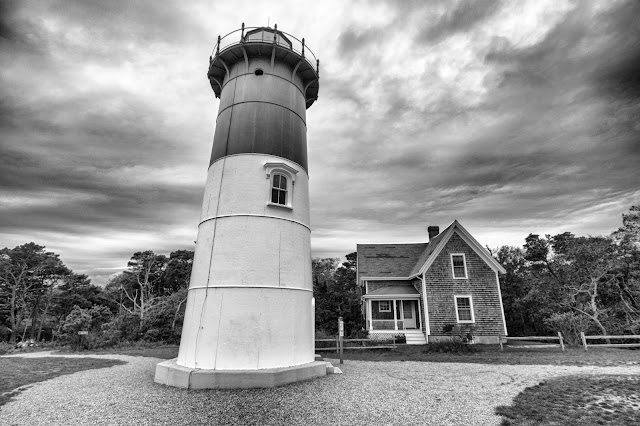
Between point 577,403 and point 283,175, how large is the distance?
8.48 meters

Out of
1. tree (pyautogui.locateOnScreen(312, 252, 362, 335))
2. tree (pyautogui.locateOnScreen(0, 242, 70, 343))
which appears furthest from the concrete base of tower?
tree (pyautogui.locateOnScreen(0, 242, 70, 343))

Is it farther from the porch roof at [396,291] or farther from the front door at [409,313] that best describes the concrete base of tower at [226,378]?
the front door at [409,313]

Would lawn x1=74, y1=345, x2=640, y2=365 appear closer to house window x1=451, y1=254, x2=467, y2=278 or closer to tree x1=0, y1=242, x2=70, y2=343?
house window x1=451, y1=254, x2=467, y2=278

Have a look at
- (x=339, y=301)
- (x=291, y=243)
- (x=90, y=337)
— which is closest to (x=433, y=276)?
(x=339, y=301)

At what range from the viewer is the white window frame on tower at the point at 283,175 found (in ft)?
29.3

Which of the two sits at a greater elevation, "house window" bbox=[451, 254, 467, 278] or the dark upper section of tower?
the dark upper section of tower

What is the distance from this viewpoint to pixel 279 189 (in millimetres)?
9164

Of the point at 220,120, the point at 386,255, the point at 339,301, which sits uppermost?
the point at 220,120

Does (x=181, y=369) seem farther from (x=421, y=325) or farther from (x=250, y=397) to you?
(x=421, y=325)

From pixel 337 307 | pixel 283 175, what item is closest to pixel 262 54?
pixel 283 175

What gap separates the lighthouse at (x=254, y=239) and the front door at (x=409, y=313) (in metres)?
12.6

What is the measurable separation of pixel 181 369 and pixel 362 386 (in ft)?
14.1

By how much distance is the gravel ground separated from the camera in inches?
201

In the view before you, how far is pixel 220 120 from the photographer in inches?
400
